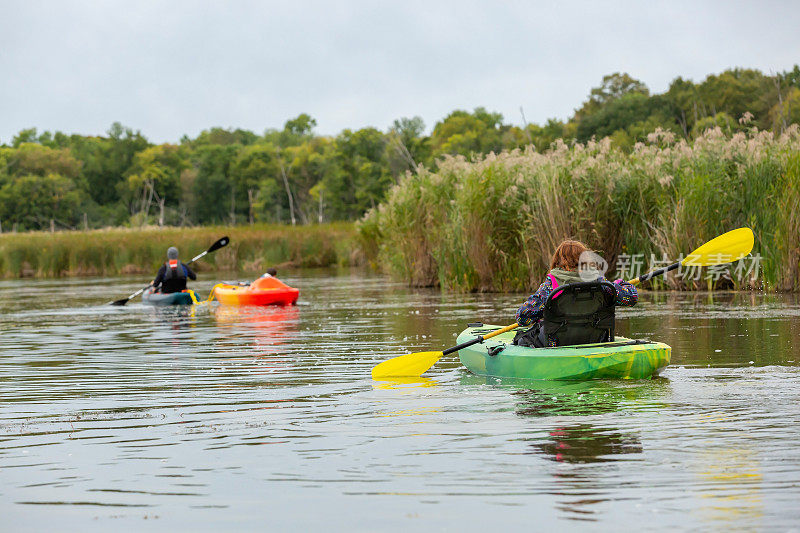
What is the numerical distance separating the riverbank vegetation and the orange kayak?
15623 mm

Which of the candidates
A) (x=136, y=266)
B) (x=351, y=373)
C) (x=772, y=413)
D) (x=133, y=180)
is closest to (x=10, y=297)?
(x=136, y=266)

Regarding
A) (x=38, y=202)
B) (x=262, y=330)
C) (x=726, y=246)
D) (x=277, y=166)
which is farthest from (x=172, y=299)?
(x=277, y=166)

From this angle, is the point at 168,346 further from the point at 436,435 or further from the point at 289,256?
the point at 289,256

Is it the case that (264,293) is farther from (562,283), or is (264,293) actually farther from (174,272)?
(562,283)

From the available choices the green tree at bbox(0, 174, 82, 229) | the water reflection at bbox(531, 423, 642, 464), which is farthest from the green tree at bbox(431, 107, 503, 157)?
the water reflection at bbox(531, 423, 642, 464)

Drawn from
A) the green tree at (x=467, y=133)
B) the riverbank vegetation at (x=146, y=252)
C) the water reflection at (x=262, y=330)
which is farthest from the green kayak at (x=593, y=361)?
the green tree at (x=467, y=133)

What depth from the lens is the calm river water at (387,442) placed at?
4.36 metres

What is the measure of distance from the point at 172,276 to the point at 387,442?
46.7ft

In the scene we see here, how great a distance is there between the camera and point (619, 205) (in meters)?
17.4

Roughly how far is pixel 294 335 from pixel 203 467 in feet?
25.9

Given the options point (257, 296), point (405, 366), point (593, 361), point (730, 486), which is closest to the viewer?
point (730, 486)

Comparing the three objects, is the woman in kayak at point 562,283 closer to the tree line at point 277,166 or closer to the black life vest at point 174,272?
the black life vest at point 174,272

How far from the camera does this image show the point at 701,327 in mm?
11812

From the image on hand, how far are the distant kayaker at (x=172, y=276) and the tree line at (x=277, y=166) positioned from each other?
30642mm
